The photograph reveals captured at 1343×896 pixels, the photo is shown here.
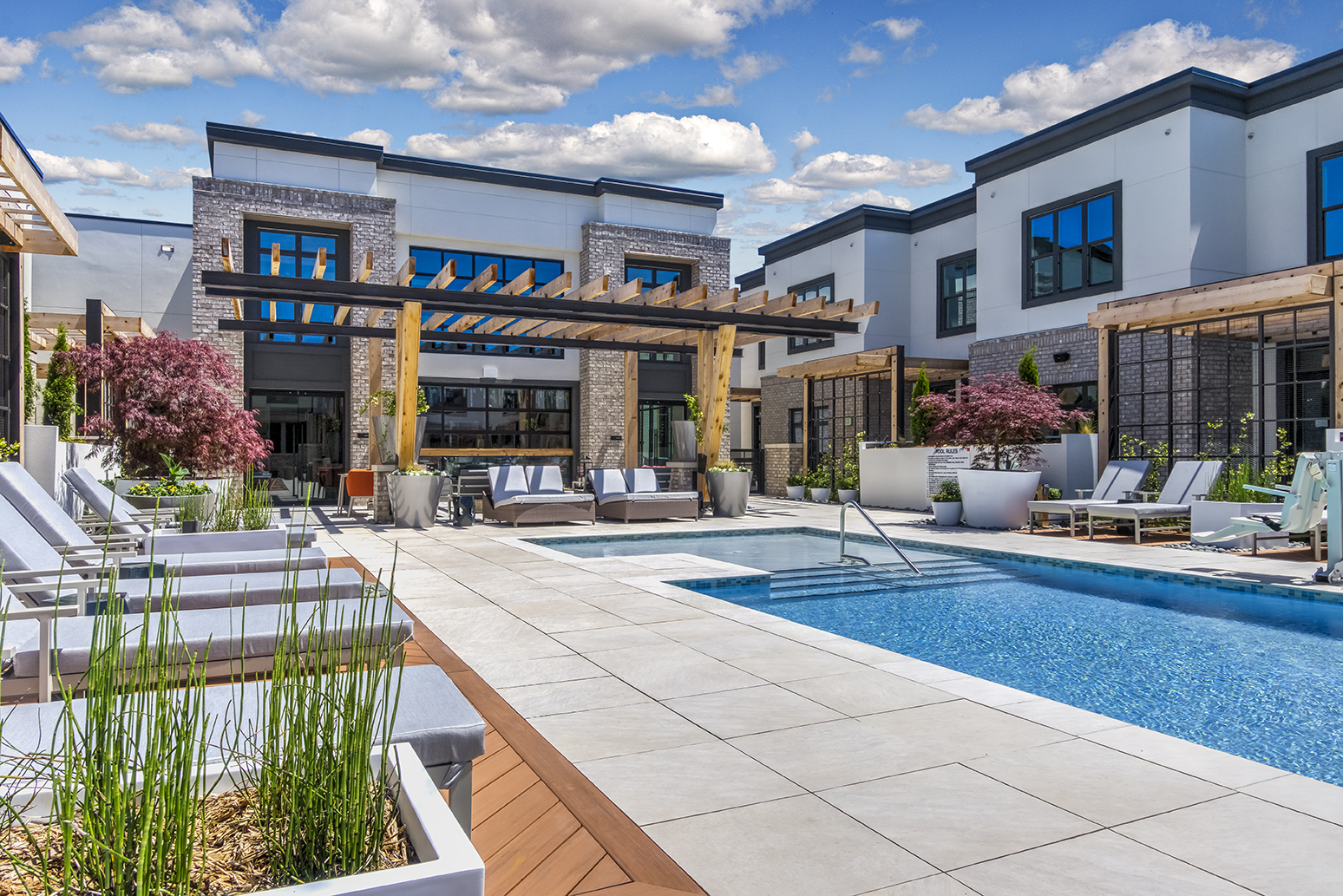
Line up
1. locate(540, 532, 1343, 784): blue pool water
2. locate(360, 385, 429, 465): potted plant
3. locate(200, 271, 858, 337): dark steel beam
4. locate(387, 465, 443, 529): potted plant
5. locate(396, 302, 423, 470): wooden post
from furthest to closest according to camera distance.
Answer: locate(360, 385, 429, 465): potted plant, locate(396, 302, 423, 470): wooden post, locate(387, 465, 443, 529): potted plant, locate(200, 271, 858, 337): dark steel beam, locate(540, 532, 1343, 784): blue pool water

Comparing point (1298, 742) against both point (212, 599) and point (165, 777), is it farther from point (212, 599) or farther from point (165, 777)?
point (212, 599)

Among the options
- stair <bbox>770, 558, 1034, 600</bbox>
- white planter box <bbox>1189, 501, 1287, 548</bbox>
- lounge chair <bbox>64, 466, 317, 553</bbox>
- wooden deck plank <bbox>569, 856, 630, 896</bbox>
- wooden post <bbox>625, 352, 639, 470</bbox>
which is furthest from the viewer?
wooden post <bbox>625, 352, 639, 470</bbox>

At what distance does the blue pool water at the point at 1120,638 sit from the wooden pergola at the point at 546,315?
16.6 ft

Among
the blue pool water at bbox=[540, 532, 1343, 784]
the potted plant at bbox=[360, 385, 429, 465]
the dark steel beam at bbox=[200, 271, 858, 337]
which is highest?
the dark steel beam at bbox=[200, 271, 858, 337]

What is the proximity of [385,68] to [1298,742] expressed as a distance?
13914mm

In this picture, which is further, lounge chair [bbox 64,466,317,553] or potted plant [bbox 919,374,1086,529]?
potted plant [bbox 919,374,1086,529]

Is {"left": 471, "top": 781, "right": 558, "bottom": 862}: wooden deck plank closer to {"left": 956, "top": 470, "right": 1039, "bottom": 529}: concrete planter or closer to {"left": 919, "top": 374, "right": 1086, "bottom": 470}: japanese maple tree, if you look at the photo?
{"left": 956, "top": 470, "right": 1039, "bottom": 529}: concrete planter

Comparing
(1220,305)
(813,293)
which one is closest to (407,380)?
(1220,305)

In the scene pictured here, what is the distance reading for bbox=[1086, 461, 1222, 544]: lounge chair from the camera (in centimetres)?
970

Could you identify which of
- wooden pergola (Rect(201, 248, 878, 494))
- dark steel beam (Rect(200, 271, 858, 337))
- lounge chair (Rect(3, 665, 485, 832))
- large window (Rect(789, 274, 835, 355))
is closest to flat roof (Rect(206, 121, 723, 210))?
large window (Rect(789, 274, 835, 355))

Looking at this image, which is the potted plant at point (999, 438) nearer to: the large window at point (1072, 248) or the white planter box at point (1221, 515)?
the white planter box at point (1221, 515)

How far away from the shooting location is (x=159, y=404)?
409 inches

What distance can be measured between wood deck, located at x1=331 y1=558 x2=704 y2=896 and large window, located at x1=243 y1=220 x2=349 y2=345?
16013 mm

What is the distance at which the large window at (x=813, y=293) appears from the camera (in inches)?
806
